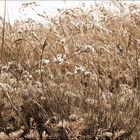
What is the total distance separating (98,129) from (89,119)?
11 centimetres

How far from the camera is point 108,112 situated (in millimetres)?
2340

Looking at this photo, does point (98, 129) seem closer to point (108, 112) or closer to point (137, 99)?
point (108, 112)

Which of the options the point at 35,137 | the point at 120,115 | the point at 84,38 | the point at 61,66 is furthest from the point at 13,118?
the point at 84,38

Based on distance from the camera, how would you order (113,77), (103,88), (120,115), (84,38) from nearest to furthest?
(120,115) → (103,88) → (113,77) → (84,38)

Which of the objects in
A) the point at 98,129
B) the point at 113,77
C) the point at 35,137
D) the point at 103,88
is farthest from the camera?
the point at 113,77

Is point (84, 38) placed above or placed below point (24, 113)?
above

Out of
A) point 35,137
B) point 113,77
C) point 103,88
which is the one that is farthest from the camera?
point 113,77

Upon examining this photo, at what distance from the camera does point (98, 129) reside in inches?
85.5

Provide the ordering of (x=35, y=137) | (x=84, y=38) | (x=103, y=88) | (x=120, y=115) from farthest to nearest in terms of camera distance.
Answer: (x=84, y=38) → (x=103, y=88) → (x=120, y=115) → (x=35, y=137)

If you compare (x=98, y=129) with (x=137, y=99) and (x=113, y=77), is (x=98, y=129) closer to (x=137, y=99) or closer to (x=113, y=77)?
(x=137, y=99)

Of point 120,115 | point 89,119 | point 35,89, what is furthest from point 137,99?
point 35,89

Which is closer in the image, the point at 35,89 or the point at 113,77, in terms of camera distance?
the point at 35,89

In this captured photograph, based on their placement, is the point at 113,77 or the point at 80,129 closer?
the point at 80,129

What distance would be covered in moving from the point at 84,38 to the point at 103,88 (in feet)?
3.67
